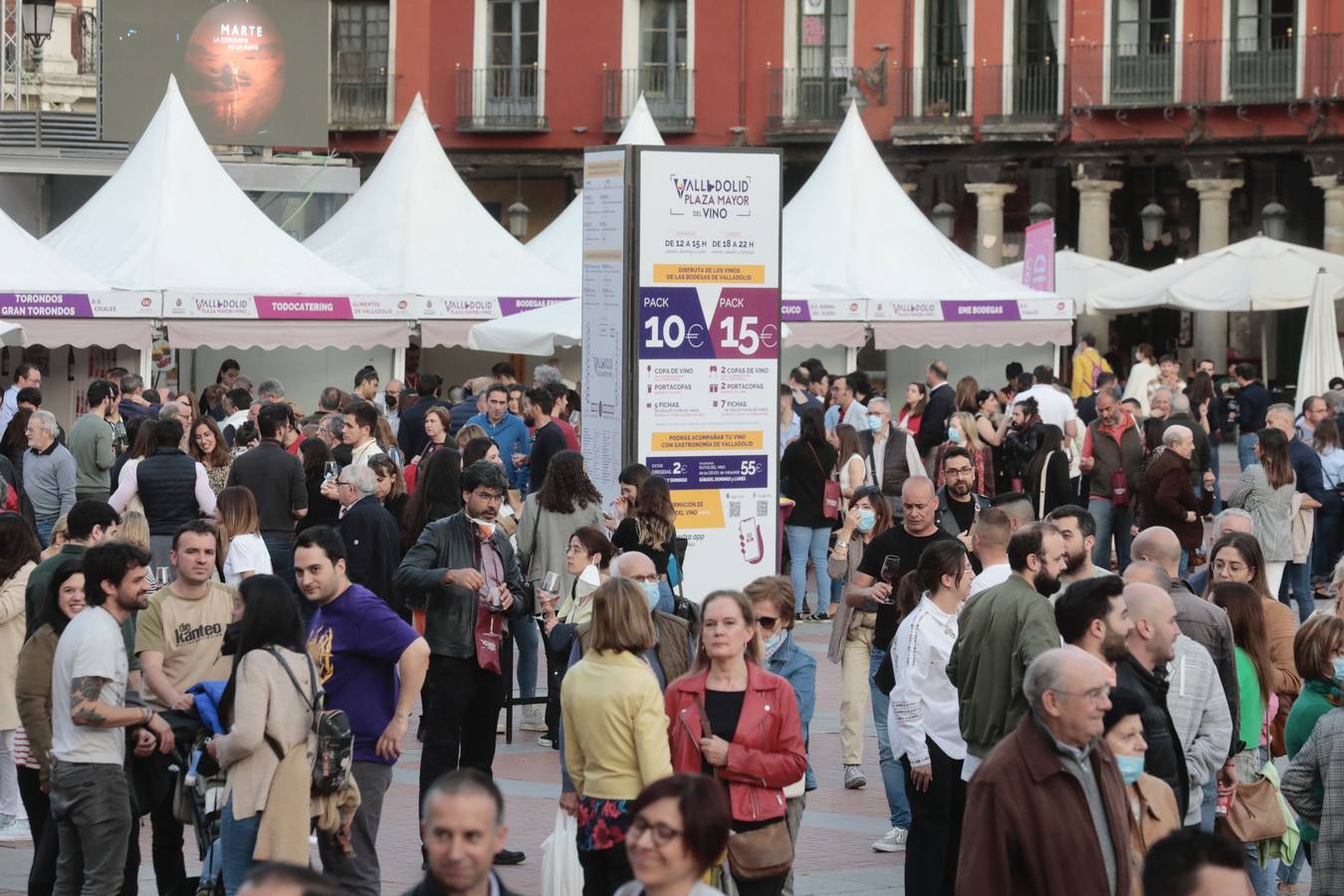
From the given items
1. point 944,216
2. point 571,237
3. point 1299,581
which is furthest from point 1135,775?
point 944,216

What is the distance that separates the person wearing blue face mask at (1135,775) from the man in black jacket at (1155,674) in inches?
16.3

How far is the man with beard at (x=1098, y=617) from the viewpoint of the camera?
6.64 metres

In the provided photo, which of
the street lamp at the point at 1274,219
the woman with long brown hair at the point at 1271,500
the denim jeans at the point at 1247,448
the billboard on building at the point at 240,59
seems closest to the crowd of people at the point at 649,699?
the woman with long brown hair at the point at 1271,500

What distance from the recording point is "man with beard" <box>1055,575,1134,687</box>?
664 centimetres

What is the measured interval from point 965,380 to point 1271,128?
22.5m

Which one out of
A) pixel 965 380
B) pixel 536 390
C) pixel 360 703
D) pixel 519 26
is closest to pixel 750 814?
pixel 360 703

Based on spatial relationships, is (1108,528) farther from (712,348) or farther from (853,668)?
(853,668)

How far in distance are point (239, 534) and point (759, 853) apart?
15.7 feet

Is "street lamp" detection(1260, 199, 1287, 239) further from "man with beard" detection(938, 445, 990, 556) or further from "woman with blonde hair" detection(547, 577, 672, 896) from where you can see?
"woman with blonde hair" detection(547, 577, 672, 896)

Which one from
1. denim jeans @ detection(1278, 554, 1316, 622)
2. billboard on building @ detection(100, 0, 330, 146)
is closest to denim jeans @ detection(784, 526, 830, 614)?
denim jeans @ detection(1278, 554, 1316, 622)

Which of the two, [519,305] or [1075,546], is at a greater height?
[519,305]

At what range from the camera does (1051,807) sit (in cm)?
542

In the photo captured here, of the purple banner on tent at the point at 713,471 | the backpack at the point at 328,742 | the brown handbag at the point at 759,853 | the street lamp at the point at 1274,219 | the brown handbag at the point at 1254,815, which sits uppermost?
the street lamp at the point at 1274,219

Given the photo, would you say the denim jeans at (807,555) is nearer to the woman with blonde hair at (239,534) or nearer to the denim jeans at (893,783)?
the woman with blonde hair at (239,534)
